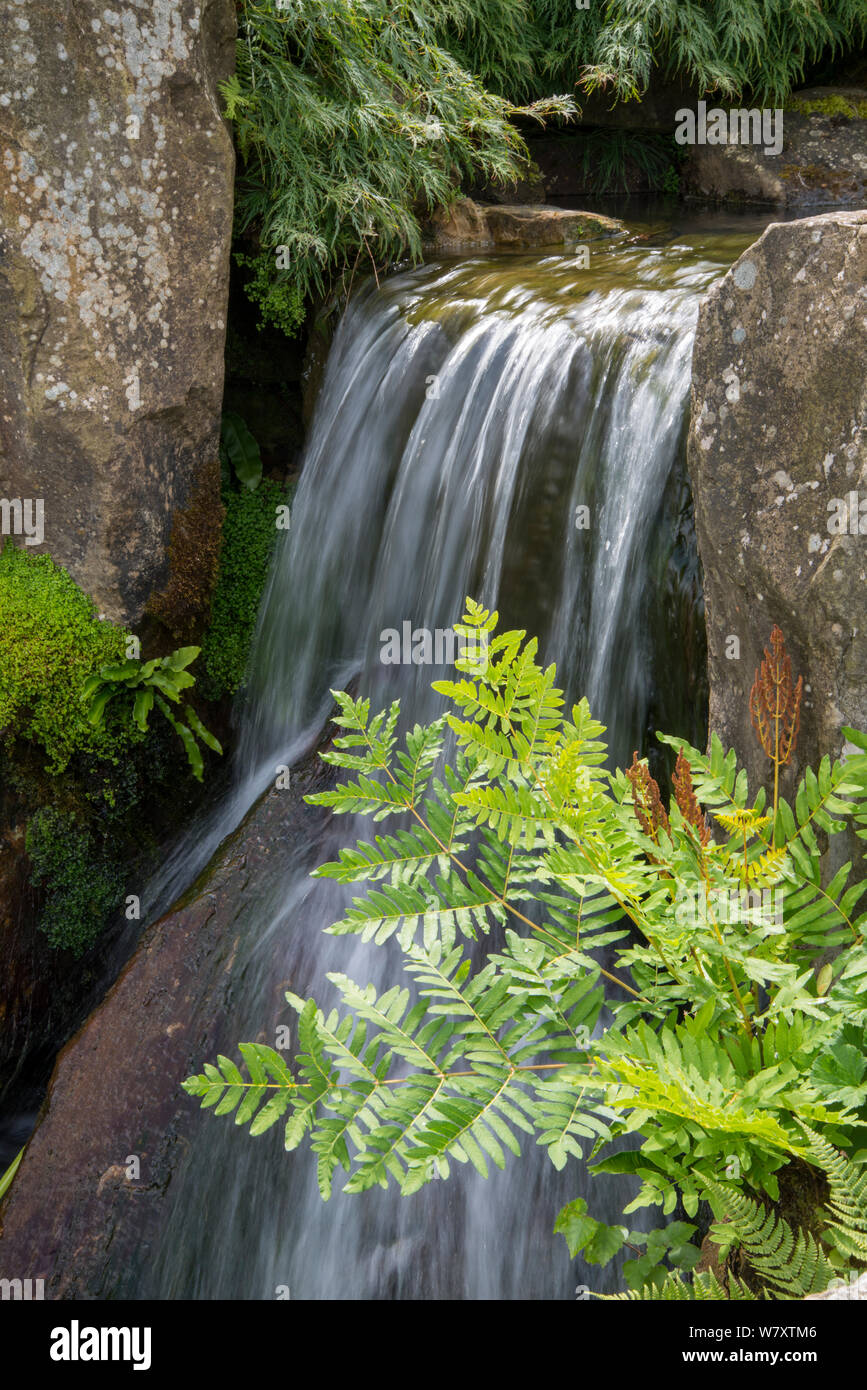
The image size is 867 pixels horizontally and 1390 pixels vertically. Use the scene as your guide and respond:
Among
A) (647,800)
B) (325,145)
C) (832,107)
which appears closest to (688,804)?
(647,800)

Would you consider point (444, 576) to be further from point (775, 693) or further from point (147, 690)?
point (775, 693)

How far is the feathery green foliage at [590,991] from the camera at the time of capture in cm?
176

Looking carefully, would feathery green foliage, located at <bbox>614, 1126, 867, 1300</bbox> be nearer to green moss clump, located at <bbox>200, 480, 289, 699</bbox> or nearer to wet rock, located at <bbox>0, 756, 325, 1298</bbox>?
wet rock, located at <bbox>0, 756, 325, 1298</bbox>

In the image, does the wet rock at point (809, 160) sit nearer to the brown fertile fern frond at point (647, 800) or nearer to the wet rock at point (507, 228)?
the wet rock at point (507, 228)

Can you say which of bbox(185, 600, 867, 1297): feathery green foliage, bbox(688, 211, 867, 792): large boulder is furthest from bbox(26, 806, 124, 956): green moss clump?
bbox(688, 211, 867, 792): large boulder

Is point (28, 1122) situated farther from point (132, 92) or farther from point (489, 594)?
point (132, 92)

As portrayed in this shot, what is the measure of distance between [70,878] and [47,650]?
1058 mm

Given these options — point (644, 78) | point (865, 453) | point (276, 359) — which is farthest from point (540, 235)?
point (865, 453)

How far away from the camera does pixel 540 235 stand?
625 centimetres

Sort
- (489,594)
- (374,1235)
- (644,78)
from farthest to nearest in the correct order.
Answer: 1. (644,78)
2. (489,594)
3. (374,1235)

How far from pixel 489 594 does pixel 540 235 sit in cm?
304

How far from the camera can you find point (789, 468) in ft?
8.14

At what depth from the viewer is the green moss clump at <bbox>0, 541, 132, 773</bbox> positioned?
471 cm

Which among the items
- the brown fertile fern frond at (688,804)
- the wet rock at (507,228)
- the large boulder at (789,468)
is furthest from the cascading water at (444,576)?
the brown fertile fern frond at (688,804)
